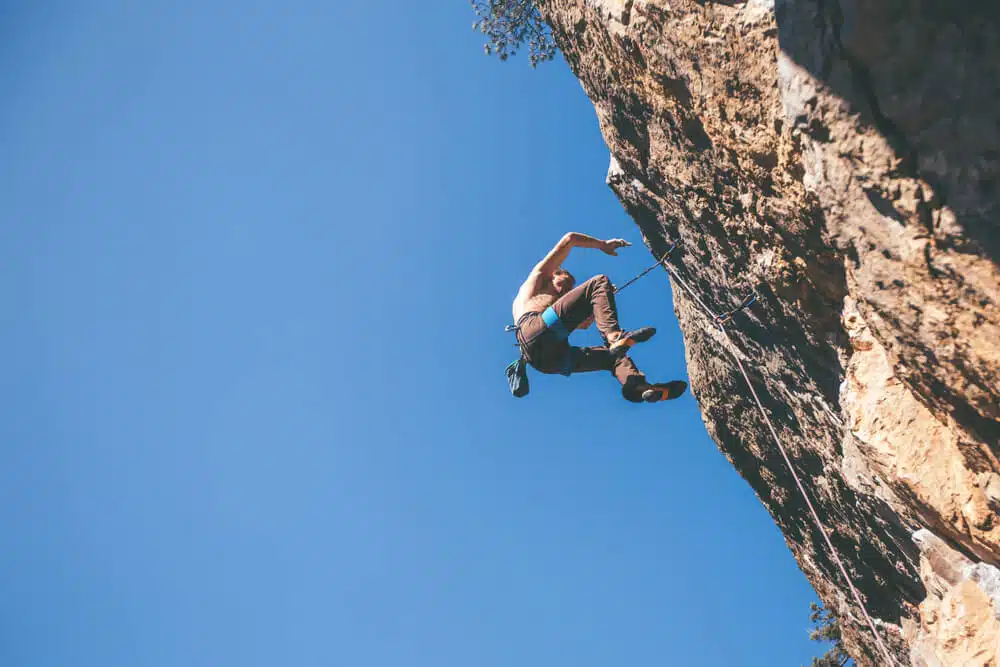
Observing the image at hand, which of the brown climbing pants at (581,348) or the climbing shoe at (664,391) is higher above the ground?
the brown climbing pants at (581,348)

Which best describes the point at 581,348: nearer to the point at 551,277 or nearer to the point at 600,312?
the point at 600,312

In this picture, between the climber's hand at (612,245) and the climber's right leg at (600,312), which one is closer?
the climber's right leg at (600,312)

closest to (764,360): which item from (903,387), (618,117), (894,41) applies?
(903,387)

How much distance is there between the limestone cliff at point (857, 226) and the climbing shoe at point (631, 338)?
1.04 m

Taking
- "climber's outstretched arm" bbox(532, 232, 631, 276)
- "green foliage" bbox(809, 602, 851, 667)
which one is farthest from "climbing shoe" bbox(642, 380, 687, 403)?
"green foliage" bbox(809, 602, 851, 667)

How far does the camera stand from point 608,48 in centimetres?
579

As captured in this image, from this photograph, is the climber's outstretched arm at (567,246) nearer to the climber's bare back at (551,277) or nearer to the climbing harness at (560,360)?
the climber's bare back at (551,277)

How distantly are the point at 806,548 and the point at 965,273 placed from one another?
258 inches

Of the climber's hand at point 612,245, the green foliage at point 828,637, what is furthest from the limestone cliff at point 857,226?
the green foliage at point 828,637

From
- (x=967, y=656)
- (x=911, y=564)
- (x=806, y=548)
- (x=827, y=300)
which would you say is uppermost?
(x=827, y=300)

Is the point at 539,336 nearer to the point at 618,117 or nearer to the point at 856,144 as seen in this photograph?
the point at 618,117

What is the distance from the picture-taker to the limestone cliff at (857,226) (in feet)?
11.2

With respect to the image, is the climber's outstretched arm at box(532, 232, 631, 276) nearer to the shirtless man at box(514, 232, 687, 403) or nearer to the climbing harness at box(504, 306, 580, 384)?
the shirtless man at box(514, 232, 687, 403)

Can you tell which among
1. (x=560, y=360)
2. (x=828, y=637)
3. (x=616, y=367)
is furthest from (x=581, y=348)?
(x=828, y=637)
